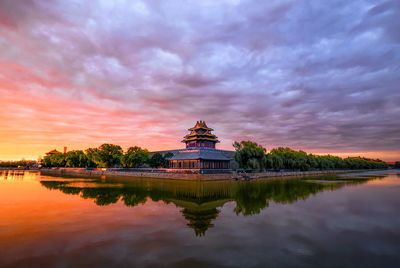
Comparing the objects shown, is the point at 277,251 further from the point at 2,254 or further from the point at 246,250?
the point at 2,254

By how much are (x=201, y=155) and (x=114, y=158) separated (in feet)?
99.9

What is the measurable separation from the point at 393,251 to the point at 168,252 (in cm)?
926

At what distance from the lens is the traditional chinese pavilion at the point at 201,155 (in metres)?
54.9

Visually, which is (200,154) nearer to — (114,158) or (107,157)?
(114,158)

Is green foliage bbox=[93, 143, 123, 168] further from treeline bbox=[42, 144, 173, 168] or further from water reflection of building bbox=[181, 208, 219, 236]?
water reflection of building bbox=[181, 208, 219, 236]

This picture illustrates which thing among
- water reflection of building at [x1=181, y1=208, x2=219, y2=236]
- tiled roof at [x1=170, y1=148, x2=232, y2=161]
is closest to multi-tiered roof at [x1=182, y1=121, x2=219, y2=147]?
tiled roof at [x1=170, y1=148, x2=232, y2=161]

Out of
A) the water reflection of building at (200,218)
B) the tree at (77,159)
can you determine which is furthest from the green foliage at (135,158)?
the water reflection of building at (200,218)

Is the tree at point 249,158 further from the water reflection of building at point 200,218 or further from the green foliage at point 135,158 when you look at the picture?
the water reflection of building at point 200,218

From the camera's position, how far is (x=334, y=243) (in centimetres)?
1005

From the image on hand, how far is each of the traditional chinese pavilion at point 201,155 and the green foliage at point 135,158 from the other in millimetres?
7472

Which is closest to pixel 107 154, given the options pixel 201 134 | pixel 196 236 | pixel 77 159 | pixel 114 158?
pixel 114 158

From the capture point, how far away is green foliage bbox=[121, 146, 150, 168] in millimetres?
60750

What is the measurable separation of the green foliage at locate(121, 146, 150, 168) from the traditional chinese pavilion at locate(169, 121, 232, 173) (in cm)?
747

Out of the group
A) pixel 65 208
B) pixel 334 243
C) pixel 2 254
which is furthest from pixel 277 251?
pixel 65 208
